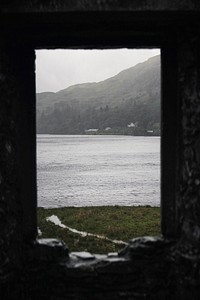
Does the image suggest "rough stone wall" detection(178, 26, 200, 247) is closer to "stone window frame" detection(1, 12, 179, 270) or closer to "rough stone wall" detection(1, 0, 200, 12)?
"stone window frame" detection(1, 12, 179, 270)

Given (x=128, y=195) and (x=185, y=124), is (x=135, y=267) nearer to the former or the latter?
(x=185, y=124)

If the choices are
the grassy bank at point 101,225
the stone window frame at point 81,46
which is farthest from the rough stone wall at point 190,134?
the grassy bank at point 101,225

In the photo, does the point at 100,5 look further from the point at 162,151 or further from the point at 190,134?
the point at 162,151

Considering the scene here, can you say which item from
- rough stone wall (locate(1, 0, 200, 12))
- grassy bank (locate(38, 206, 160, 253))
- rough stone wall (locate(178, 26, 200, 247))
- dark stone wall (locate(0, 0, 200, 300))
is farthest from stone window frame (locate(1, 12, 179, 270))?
grassy bank (locate(38, 206, 160, 253))

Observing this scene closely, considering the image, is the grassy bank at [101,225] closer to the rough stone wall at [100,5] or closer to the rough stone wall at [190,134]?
the rough stone wall at [190,134]

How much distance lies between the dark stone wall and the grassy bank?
15.9ft

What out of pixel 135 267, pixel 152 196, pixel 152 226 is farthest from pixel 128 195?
pixel 135 267

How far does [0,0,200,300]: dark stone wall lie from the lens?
6.10m

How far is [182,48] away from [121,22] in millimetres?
1021

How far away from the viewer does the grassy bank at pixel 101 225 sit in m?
12.8

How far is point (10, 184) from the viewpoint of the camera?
655 cm

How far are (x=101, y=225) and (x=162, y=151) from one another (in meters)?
9.49

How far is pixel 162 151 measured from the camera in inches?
283

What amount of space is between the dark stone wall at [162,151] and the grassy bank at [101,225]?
15.9 ft
